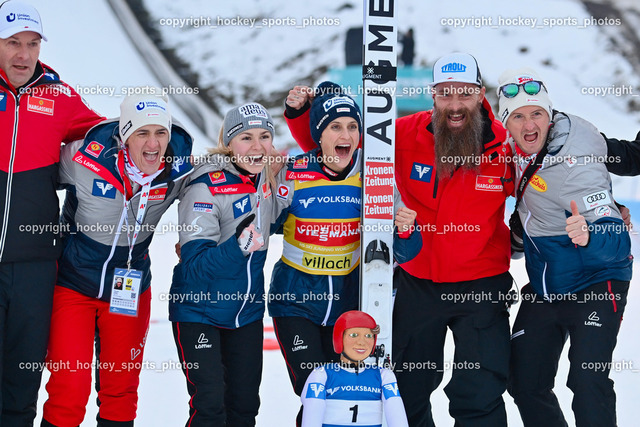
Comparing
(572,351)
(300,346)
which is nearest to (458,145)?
(572,351)

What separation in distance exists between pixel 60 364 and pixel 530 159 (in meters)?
2.64

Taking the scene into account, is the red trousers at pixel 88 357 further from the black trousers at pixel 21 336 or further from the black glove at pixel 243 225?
the black glove at pixel 243 225

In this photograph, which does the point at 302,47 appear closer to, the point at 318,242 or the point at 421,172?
the point at 421,172

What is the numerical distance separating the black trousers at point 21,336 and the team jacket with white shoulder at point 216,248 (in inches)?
25.8

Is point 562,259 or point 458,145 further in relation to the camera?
point 458,145

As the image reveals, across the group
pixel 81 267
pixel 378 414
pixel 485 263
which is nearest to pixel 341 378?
pixel 378 414

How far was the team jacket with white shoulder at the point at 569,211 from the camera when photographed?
3.77 m

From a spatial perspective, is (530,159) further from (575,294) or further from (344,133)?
(344,133)

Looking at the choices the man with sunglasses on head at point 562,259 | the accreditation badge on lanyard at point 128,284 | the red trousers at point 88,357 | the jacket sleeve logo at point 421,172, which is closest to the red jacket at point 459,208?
the jacket sleeve logo at point 421,172

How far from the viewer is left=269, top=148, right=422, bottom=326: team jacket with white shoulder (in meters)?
3.92

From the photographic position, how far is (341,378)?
3453 millimetres

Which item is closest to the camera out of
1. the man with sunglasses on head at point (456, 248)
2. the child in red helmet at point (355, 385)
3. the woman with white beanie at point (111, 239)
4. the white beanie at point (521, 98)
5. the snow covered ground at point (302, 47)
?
the child in red helmet at point (355, 385)

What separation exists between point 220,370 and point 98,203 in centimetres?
107

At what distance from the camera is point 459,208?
408 cm
